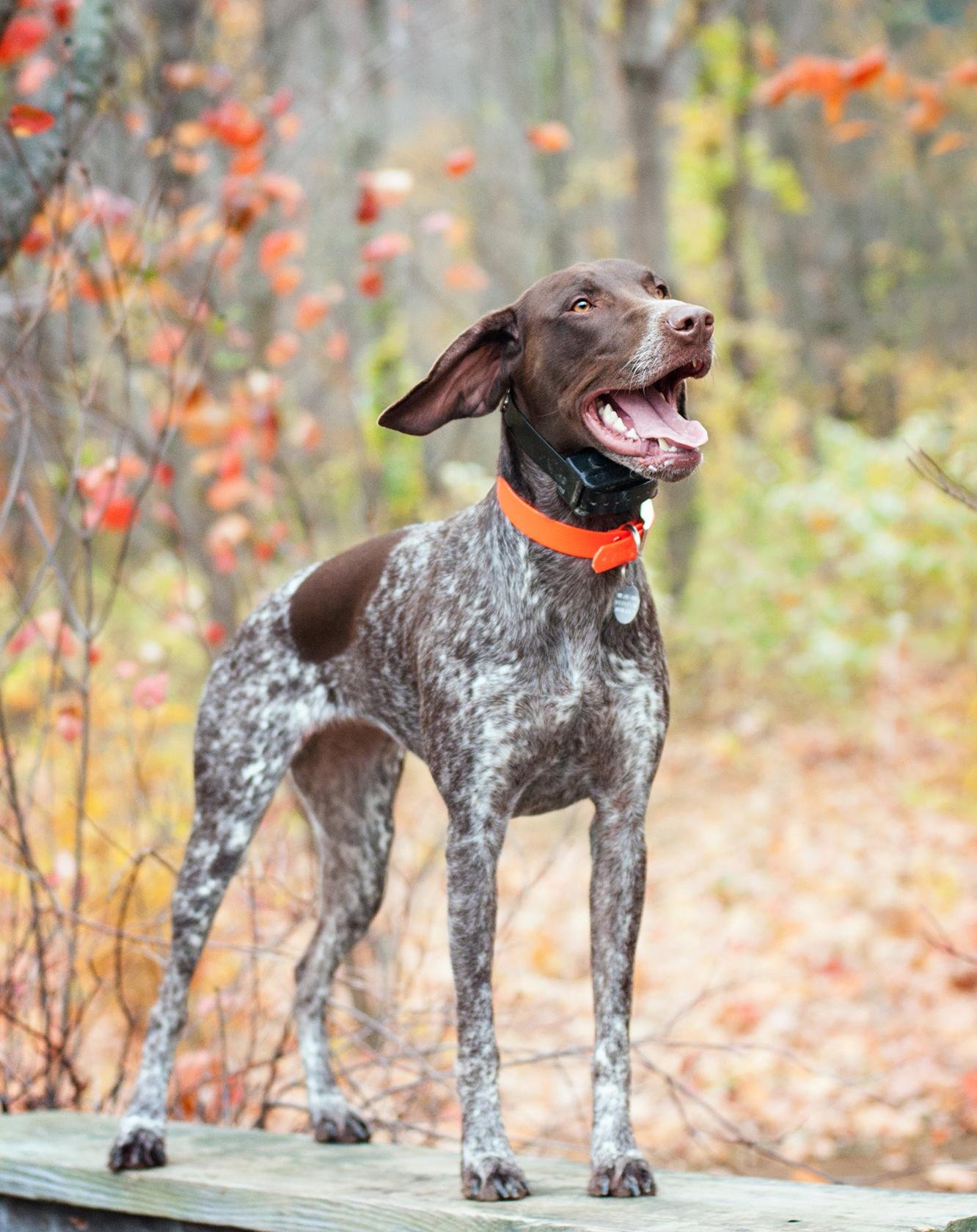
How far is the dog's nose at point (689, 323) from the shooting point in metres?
2.92

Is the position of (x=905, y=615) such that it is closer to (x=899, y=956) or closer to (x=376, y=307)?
(x=899, y=956)

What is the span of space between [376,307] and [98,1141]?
6874 millimetres

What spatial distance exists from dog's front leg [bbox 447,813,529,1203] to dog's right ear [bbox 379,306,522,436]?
863 millimetres

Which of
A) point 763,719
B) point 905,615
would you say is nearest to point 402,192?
point 905,615

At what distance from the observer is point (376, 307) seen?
397 inches

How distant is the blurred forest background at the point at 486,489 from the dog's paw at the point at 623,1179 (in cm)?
106

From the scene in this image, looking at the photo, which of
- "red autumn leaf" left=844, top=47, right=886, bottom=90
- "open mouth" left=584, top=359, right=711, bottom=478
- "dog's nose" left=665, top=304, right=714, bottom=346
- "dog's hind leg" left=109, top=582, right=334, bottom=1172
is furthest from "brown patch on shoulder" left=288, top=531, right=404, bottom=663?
"red autumn leaf" left=844, top=47, right=886, bottom=90

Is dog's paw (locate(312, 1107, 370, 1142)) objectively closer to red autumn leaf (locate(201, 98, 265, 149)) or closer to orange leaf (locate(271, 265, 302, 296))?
red autumn leaf (locate(201, 98, 265, 149))

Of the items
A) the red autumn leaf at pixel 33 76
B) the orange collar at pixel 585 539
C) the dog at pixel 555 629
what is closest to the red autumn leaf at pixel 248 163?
the red autumn leaf at pixel 33 76

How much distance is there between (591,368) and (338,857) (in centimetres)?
182

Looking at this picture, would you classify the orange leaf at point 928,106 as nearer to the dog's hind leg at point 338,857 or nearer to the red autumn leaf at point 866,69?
the red autumn leaf at point 866,69

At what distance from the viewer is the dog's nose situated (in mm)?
2920

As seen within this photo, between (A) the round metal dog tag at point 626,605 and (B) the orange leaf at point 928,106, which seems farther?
(B) the orange leaf at point 928,106

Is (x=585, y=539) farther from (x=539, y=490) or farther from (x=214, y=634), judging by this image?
(x=214, y=634)
